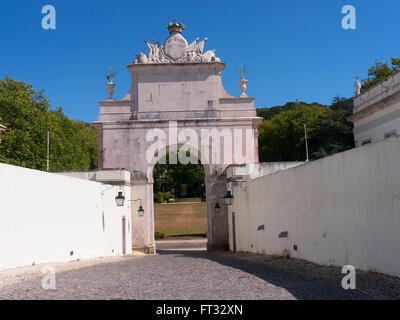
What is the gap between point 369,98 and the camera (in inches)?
921

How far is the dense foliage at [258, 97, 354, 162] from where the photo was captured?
134 ft

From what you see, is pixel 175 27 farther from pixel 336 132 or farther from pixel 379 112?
pixel 336 132

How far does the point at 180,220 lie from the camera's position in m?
45.6

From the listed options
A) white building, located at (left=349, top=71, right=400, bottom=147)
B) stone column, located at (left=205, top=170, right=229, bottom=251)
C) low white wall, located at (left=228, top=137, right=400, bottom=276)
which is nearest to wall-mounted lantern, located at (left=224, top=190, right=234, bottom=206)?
low white wall, located at (left=228, top=137, right=400, bottom=276)

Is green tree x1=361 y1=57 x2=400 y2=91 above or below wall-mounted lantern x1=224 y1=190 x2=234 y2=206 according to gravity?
above

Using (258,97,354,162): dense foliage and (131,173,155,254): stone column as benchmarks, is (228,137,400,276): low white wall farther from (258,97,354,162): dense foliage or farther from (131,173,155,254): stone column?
(258,97,354,162): dense foliage

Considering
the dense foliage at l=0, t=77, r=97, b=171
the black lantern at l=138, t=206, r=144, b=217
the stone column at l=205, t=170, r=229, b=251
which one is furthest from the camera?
the dense foliage at l=0, t=77, r=97, b=171

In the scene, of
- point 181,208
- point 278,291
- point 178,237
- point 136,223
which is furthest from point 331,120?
point 278,291

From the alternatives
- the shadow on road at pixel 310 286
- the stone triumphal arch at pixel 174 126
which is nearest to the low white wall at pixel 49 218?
the stone triumphal arch at pixel 174 126

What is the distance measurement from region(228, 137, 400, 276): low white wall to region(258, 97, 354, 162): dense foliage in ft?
86.3

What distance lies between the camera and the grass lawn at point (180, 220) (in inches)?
1588

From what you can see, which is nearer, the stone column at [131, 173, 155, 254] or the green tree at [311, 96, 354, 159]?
the stone column at [131, 173, 155, 254]

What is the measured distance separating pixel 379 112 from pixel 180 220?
26797mm
